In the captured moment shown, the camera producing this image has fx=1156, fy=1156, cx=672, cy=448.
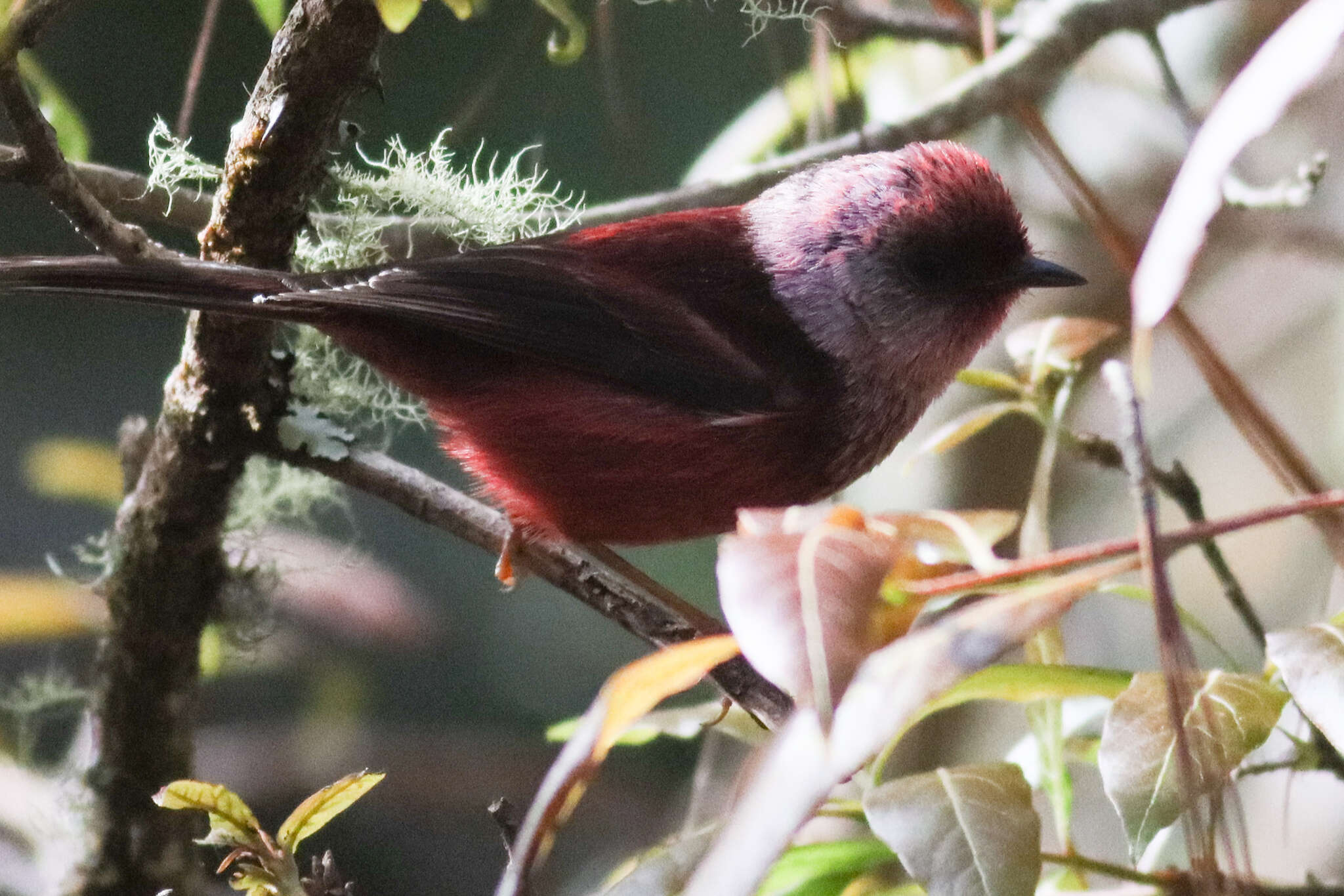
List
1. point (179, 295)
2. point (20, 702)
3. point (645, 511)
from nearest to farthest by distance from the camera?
point (179, 295) < point (645, 511) < point (20, 702)

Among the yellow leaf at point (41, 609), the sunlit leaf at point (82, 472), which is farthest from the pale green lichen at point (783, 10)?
the yellow leaf at point (41, 609)

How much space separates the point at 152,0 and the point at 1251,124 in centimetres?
165

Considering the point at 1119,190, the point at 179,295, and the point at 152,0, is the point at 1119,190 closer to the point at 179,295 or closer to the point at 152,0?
the point at 152,0

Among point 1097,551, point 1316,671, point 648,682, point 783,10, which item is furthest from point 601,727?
point 783,10

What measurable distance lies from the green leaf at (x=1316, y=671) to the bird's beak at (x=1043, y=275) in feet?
2.04

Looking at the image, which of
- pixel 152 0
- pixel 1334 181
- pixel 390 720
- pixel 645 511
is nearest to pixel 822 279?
pixel 645 511

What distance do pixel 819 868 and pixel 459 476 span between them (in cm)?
102

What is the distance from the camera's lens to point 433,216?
127 cm

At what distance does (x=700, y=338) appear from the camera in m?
1.31

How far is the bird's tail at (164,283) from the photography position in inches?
40.4

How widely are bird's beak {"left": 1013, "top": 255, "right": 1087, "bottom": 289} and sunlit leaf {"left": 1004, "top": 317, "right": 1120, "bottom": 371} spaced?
11 centimetres

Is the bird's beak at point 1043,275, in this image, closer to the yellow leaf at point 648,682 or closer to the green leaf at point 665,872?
the green leaf at point 665,872

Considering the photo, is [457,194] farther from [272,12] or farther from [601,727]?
[601,727]

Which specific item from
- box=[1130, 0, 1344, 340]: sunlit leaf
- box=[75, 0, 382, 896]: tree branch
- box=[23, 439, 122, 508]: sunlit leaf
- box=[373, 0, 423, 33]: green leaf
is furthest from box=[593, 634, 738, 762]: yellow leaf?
box=[23, 439, 122, 508]: sunlit leaf
